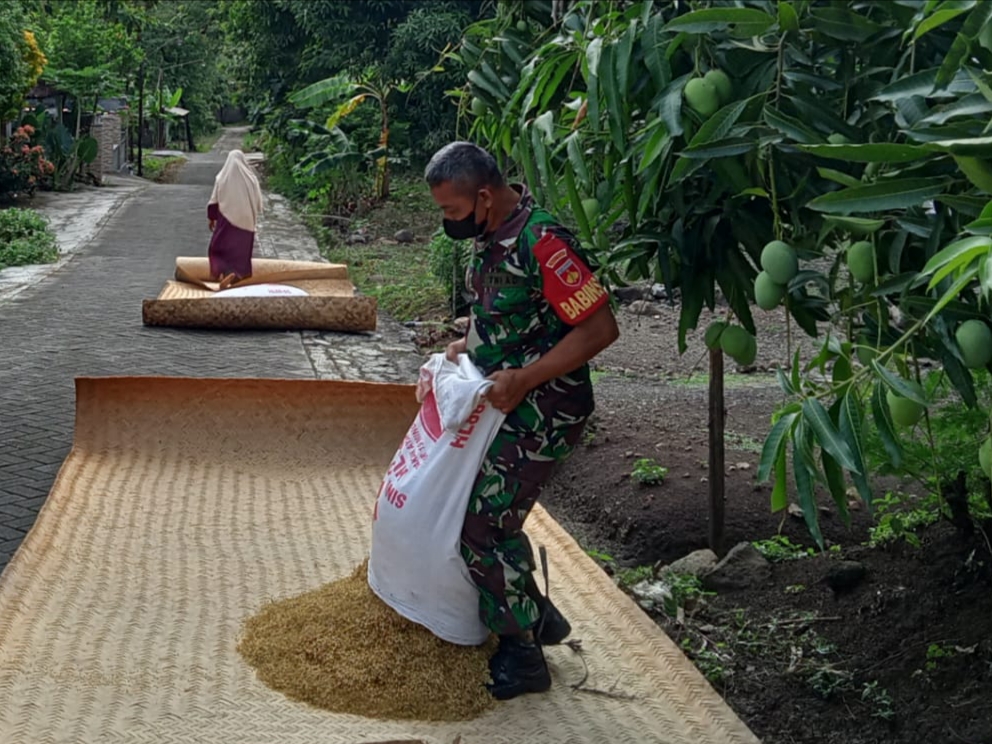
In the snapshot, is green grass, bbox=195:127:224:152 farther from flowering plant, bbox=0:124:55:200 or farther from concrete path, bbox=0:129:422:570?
concrete path, bbox=0:129:422:570

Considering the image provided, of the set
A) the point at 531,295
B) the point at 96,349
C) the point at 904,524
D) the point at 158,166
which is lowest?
the point at 158,166

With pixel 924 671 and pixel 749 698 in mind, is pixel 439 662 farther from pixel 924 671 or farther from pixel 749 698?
pixel 924 671

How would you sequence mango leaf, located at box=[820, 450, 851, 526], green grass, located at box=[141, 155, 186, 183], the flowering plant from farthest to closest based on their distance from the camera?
green grass, located at box=[141, 155, 186, 183] → the flowering plant → mango leaf, located at box=[820, 450, 851, 526]

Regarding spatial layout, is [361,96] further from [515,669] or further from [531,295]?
[515,669]

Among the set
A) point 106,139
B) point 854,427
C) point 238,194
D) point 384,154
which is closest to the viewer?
point 854,427

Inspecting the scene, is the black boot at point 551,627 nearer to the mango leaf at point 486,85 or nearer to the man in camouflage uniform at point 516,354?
the man in camouflage uniform at point 516,354

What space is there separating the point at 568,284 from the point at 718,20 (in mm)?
811

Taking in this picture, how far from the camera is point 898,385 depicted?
2.09 metres

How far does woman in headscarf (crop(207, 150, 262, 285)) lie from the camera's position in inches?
433

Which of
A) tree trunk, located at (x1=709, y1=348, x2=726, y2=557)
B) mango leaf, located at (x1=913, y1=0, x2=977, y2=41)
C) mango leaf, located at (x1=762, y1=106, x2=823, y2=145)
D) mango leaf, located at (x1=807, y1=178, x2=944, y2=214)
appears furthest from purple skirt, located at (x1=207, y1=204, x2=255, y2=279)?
mango leaf, located at (x1=913, y1=0, x2=977, y2=41)

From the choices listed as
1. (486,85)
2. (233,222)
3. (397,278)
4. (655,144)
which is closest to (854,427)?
(655,144)

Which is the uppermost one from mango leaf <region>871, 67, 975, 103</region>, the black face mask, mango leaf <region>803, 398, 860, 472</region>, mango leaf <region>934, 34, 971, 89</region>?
mango leaf <region>934, 34, 971, 89</region>

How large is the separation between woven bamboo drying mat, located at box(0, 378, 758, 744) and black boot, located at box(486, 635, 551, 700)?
0.04 m

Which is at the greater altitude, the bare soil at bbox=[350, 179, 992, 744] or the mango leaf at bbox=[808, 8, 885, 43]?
the mango leaf at bbox=[808, 8, 885, 43]
